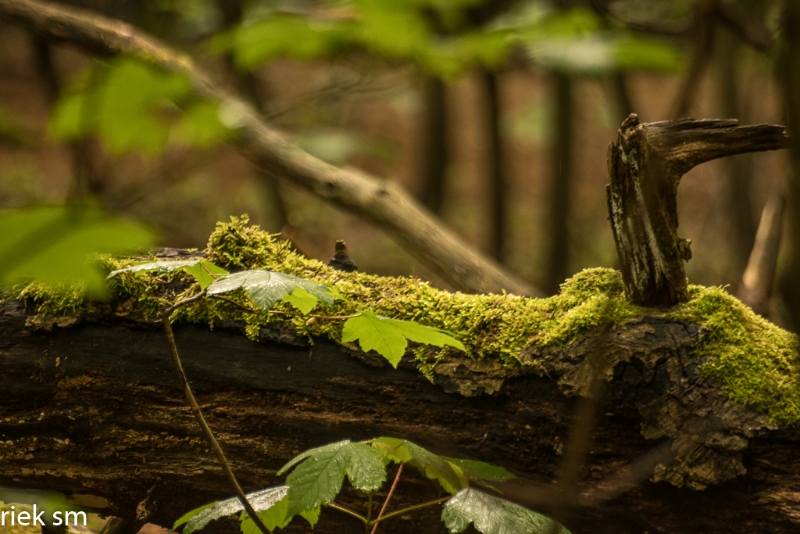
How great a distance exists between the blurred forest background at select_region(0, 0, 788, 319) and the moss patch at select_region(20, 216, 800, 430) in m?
0.38

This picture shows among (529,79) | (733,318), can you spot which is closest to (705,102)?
(529,79)

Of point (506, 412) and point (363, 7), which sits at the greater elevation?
point (363, 7)

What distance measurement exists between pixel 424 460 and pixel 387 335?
32 centimetres

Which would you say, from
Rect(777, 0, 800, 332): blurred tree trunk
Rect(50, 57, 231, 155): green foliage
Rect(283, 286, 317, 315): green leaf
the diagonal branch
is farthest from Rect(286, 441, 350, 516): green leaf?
the diagonal branch

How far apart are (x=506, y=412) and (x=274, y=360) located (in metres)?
0.69

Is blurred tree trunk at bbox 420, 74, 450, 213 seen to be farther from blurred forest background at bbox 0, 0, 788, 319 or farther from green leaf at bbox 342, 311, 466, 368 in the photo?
green leaf at bbox 342, 311, 466, 368

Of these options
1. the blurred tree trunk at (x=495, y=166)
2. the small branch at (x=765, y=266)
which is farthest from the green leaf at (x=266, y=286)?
the blurred tree trunk at (x=495, y=166)

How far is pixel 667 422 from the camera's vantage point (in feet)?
5.09

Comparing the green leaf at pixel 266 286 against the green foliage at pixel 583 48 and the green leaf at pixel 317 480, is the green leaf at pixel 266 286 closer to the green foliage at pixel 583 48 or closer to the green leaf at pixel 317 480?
the green leaf at pixel 317 480

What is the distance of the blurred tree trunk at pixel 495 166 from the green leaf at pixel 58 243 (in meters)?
5.51

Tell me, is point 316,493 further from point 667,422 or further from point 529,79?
point 529,79

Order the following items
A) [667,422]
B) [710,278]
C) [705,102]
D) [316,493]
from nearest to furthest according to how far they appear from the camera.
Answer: [316,493]
[667,422]
[710,278]
[705,102]

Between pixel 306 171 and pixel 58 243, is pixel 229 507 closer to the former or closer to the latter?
pixel 58 243

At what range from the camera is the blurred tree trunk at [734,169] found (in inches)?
218
